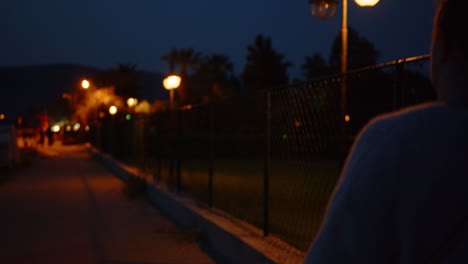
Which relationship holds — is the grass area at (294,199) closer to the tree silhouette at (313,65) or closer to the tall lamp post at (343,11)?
the tall lamp post at (343,11)

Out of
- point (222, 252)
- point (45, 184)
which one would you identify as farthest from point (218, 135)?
point (45, 184)

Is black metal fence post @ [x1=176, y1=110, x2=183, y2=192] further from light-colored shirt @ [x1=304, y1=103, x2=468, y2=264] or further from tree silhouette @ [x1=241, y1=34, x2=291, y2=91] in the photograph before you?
tree silhouette @ [x1=241, y1=34, x2=291, y2=91]

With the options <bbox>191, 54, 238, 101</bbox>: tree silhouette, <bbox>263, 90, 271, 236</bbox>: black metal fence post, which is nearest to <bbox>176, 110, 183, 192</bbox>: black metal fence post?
<bbox>263, 90, 271, 236</bbox>: black metal fence post

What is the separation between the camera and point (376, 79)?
4250mm

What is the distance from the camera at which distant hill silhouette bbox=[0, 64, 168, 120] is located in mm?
150125

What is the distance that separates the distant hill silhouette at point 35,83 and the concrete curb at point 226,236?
141285 mm

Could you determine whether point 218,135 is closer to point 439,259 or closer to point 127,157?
point 439,259

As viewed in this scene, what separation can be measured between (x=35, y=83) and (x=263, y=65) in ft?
401

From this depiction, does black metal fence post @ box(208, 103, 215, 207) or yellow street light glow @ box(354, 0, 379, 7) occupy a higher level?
yellow street light glow @ box(354, 0, 379, 7)

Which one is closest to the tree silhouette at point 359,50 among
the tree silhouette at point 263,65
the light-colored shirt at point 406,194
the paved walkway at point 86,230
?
the tree silhouette at point 263,65

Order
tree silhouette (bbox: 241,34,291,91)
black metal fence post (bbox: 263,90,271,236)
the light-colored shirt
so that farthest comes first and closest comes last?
tree silhouette (bbox: 241,34,291,91)
black metal fence post (bbox: 263,90,271,236)
the light-colored shirt

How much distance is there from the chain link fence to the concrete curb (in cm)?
22

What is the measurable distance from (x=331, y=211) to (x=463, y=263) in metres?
0.30

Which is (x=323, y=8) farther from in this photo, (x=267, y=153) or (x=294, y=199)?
(x=294, y=199)
